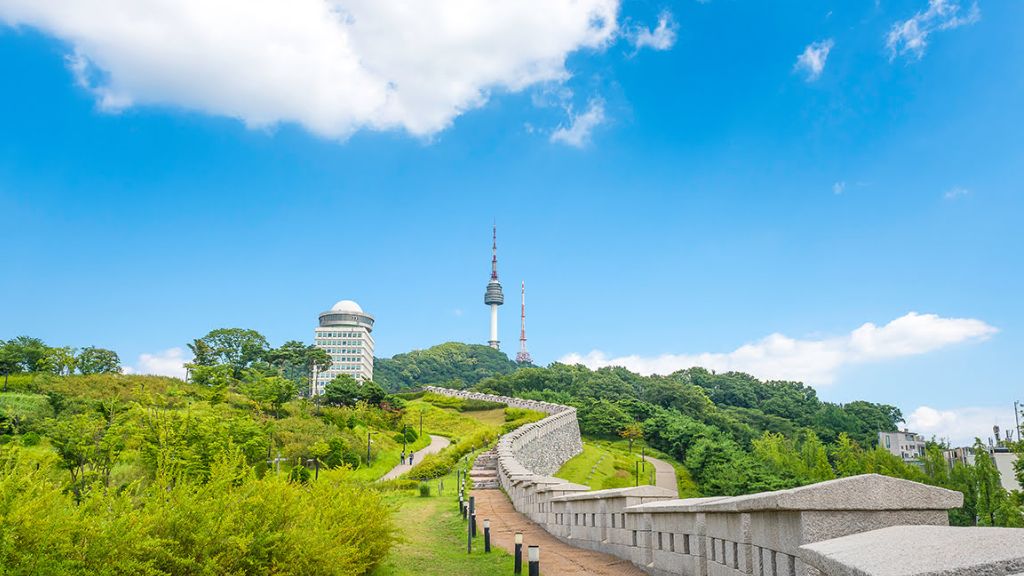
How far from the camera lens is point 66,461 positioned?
2297 cm

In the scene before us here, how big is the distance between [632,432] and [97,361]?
46.4m

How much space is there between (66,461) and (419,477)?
16.7 metres

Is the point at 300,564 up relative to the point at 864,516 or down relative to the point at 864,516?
down

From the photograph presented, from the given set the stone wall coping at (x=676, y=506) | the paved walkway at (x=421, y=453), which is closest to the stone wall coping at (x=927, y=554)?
the stone wall coping at (x=676, y=506)

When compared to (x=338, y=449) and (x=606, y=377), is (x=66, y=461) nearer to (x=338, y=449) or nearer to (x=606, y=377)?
(x=338, y=449)

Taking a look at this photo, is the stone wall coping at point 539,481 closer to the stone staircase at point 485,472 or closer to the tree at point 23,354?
the stone staircase at point 485,472

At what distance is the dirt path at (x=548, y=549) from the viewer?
1073cm

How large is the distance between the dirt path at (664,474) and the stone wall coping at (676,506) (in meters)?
35.5

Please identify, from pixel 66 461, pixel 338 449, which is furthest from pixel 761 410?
pixel 66 461

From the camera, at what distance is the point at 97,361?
204 ft

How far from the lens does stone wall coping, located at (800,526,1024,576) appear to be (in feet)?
9.00

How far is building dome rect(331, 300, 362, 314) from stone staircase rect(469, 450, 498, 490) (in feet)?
355

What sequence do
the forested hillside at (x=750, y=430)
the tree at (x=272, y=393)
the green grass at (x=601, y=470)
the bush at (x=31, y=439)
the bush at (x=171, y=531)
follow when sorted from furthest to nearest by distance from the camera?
the tree at (x=272, y=393)
the forested hillside at (x=750, y=430)
the green grass at (x=601, y=470)
the bush at (x=31, y=439)
the bush at (x=171, y=531)

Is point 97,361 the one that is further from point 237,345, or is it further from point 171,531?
point 171,531
